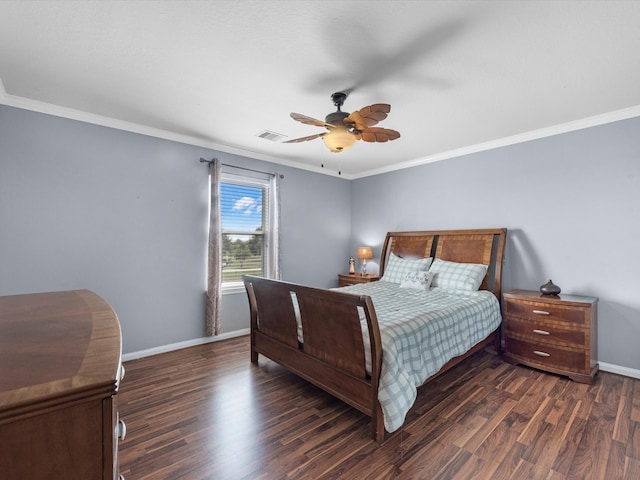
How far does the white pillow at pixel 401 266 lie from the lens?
13.3ft

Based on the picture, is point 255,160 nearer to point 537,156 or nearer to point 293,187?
point 293,187

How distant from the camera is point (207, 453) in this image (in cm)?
183

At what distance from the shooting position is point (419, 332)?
223 cm

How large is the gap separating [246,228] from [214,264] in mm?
768

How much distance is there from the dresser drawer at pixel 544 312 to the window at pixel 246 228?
9.74 ft

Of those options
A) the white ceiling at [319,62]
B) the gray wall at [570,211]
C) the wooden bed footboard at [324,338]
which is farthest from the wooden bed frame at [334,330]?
the white ceiling at [319,62]

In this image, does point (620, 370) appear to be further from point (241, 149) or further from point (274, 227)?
point (241, 149)

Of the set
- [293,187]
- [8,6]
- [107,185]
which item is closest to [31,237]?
[107,185]

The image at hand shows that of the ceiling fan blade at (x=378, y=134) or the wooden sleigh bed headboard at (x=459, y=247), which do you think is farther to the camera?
the wooden sleigh bed headboard at (x=459, y=247)

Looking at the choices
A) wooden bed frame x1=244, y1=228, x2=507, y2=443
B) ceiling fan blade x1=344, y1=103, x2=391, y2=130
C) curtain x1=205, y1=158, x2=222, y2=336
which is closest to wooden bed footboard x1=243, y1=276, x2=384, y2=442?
wooden bed frame x1=244, y1=228, x2=507, y2=443

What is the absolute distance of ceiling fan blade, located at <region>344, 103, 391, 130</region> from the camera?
212 centimetres

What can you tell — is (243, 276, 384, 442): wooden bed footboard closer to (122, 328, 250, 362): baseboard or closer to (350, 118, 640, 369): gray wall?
(122, 328, 250, 362): baseboard

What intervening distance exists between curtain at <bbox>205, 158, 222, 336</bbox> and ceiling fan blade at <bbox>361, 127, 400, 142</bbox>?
2.11m

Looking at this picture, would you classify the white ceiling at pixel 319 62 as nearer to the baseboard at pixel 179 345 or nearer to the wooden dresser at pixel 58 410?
the wooden dresser at pixel 58 410
